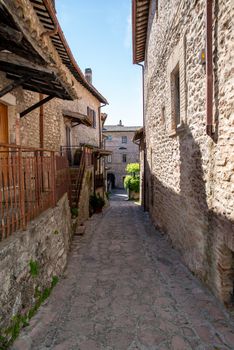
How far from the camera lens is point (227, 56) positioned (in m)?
3.80

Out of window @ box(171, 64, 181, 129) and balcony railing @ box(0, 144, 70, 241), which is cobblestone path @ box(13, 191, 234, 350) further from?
window @ box(171, 64, 181, 129)

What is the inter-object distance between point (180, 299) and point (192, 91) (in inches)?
158

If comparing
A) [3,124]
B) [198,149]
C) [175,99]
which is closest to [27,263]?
[198,149]

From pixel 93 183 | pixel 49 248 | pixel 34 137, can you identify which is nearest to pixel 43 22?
pixel 34 137

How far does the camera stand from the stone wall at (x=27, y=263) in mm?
3221

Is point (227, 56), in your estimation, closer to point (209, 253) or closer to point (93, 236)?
point (209, 253)

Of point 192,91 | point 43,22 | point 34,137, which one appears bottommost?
point 34,137

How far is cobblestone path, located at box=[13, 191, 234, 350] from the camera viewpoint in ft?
11.4

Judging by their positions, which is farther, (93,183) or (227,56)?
(93,183)

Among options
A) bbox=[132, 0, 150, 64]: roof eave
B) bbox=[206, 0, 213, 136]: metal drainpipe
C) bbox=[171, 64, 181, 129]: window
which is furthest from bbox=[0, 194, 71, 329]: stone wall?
bbox=[132, 0, 150, 64]: roof eave

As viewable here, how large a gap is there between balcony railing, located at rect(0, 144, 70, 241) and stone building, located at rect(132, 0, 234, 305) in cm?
309

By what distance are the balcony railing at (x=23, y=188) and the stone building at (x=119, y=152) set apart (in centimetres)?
3347

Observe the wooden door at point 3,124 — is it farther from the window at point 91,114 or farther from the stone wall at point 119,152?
the stone wall at point 119,152

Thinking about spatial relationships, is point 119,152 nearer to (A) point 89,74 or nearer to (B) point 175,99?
(A) point 89,74
